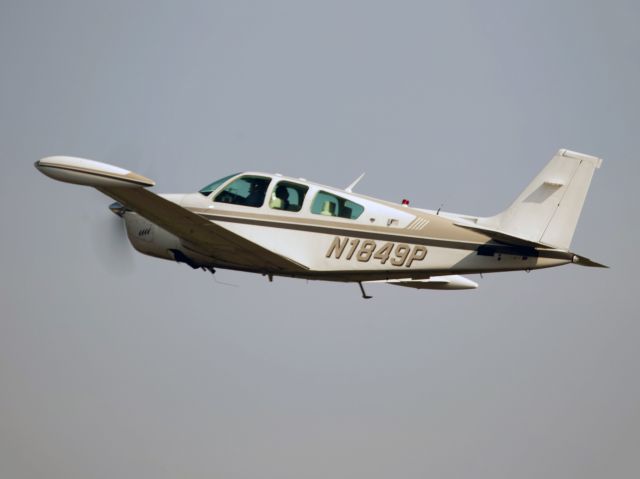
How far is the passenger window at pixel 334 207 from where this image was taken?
61.7 feet

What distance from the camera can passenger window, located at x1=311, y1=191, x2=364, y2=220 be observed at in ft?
61.7

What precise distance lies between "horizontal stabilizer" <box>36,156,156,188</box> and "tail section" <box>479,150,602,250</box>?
6.00 metres

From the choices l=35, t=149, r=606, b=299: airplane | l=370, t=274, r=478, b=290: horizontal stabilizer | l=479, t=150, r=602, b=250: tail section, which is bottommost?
l=370, t=274, r=478, b=290: horizontal stabilizer

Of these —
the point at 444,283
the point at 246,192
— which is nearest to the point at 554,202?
the point at 444,283

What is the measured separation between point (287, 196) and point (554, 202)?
4402 millimetres

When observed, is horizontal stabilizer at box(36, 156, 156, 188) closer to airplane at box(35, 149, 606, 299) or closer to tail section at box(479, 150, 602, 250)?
airplane at box(35, 149, 606, 299)

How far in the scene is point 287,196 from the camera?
19.1m

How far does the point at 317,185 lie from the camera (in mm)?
19031

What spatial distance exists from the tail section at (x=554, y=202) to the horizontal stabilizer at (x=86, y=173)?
6.00 m

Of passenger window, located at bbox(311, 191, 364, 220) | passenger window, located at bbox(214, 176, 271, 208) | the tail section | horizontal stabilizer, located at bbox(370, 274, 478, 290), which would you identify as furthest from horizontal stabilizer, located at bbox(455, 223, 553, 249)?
passenger window, located at bbox(214, 176, 271, 208)

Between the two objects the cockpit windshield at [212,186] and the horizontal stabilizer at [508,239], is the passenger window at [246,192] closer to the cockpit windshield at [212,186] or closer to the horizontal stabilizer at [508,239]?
the cockpit windshield at [212,186]

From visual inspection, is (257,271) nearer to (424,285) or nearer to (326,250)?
(326,250)

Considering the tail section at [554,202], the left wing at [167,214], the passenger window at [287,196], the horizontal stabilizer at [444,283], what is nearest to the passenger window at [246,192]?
the passenger window at [287,196]

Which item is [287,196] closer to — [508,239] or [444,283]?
[508,239]
